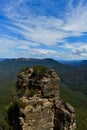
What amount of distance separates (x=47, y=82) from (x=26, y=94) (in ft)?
13.1

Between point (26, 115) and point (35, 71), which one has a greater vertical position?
point (35, 71)

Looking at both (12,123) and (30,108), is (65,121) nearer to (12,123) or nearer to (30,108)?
(30,108)

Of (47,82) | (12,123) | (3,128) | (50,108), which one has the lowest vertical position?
(3,128)

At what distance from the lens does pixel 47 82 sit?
1603 inches

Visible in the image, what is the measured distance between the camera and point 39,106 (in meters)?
38.4

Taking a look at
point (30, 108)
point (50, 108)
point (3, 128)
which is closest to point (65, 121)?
point (50, 108)

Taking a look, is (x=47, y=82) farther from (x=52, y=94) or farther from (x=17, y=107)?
(x=17, y=107)

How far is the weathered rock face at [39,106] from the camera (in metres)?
37.1

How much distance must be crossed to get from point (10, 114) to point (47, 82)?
313 inches

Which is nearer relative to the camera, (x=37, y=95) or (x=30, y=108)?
(x=30, y=108)

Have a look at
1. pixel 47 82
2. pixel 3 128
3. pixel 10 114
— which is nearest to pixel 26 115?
pixel 10 114

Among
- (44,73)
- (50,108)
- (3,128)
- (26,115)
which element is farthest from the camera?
(3,128)

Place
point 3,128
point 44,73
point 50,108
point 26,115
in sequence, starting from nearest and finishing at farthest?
point 26,115
point 50,108
point 44,73
point 3,128

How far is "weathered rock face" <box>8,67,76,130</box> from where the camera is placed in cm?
3712
